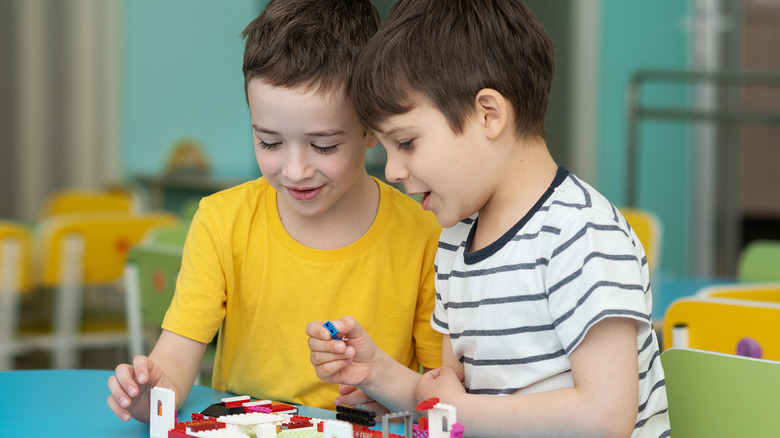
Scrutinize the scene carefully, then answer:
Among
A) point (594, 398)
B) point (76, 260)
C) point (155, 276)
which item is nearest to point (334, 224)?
point (594, 398)

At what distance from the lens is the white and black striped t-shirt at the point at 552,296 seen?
0.85m

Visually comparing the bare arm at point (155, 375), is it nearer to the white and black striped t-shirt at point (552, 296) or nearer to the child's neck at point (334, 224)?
the child's neck at point (334, 224)

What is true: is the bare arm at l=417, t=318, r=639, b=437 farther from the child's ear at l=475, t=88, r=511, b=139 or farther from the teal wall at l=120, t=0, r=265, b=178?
the teal wall at l=120, t=0, r=265, b=178

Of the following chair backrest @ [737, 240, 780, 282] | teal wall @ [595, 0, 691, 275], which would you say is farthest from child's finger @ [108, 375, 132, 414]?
teal wall @ [595, 0, 691, 275]

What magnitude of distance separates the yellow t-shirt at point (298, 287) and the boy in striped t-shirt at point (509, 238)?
8.6 inches

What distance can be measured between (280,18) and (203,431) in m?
0.50

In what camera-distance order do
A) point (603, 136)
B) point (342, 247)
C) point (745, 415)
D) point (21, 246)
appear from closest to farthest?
point (745, 415), point (342, 247), point (21, 246), point (603, 136)

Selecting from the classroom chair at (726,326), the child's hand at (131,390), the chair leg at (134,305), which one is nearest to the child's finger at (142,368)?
the child's hand at (131,390)

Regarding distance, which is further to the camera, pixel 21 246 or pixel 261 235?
pixel 21 246

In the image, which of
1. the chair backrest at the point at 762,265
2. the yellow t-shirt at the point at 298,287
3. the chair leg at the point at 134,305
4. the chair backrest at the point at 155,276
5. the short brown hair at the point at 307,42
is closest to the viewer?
the short brown hair at the point at 307,42

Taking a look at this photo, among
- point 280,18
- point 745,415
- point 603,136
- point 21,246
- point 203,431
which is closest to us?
point 203,431

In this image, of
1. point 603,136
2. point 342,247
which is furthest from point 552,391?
point 603,136

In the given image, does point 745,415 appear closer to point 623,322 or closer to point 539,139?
point 623,322

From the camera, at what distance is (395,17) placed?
3.21ft
